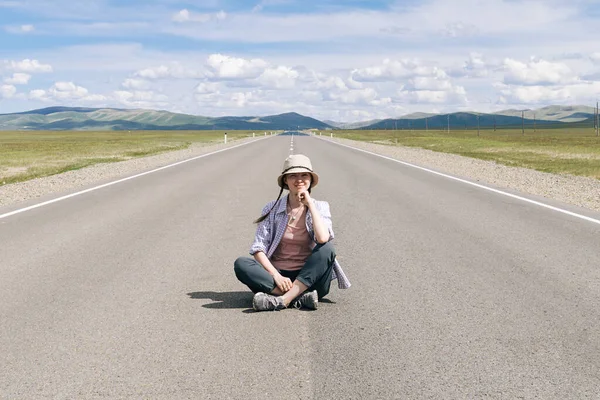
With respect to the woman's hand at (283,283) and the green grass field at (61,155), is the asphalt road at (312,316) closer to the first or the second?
the woman's hand at (283,283)

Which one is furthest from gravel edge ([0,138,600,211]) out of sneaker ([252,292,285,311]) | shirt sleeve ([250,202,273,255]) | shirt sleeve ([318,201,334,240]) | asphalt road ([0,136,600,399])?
sneaker ([252,292,285,311])

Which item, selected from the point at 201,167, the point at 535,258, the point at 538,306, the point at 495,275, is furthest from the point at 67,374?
the point at 201,167

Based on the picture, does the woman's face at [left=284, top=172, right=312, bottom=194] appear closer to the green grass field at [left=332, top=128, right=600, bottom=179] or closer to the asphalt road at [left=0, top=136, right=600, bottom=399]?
the asphalt road at [left=0, top=136, right=600, bottom=399]

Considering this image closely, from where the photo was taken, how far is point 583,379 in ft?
13.9

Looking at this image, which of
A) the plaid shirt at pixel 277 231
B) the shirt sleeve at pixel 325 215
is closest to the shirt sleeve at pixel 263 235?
the plaid shirt at pixel 277 231

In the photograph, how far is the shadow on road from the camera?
6.08 m

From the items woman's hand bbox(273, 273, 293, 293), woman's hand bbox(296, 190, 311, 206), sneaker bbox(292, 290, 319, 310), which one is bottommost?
sneaker bbox(292, 290, 319, 310)

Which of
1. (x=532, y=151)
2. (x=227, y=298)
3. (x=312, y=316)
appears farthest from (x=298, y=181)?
(x=532, y=151)

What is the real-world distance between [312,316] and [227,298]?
909 mm

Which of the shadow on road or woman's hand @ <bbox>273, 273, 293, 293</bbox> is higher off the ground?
woman's hand @ <bbox>273, 273, 293, 293</bbox>

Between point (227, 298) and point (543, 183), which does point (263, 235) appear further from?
point (543, 183)

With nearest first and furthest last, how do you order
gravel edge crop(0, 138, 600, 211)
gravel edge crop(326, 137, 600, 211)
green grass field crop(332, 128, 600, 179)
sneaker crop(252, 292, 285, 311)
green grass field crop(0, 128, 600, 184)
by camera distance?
sneaker crop(252, 292, 285, 311)
gravel edge crop(326, 137, 600, 211)
gravel edge crop(0, 138, 600, 211)
green grass field crop(0, 128, 600, 184)
green grass field crop(332, 128, 600, 179)

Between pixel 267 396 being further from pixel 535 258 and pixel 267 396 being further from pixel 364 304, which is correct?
pixel 535 258

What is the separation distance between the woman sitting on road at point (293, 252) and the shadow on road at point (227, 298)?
0.17 meters
